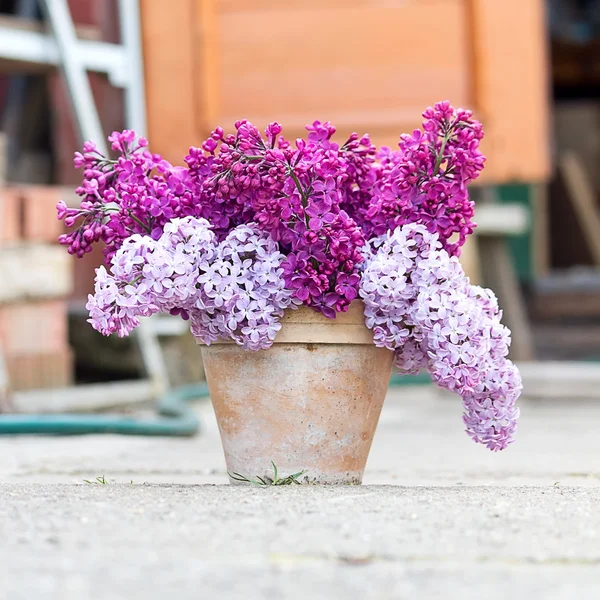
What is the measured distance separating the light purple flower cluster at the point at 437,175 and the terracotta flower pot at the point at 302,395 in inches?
6.6

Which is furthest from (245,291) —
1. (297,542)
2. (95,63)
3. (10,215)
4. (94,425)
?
(95,63)

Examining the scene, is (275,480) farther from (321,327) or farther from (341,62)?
(341,62)

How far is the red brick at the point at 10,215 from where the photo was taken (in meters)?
3.36

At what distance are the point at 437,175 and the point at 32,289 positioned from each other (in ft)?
7.03

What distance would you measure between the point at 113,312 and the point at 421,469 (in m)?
0.87

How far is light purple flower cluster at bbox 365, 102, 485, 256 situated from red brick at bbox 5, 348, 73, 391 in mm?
2116

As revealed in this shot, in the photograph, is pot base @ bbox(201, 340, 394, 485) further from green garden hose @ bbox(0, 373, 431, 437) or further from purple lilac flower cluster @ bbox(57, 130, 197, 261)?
green garden hose @ bbox(0, 373, 431, 437)

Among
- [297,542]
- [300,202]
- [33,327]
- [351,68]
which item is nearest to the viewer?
[297,542]

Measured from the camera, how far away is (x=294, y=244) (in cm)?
160

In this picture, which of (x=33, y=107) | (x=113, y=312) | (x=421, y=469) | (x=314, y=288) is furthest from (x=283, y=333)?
(x=33, y=107)

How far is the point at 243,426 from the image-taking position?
65.5 inches

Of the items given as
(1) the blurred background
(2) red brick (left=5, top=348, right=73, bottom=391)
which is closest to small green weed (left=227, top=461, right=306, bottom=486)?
(1) the blurred background

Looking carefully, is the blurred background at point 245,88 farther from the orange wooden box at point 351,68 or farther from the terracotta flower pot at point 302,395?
the terracotta flower pot at point 302,395

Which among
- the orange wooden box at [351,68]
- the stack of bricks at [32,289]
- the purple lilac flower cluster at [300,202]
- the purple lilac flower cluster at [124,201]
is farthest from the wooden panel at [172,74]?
the purple lilac flower cluster at [300,202]
